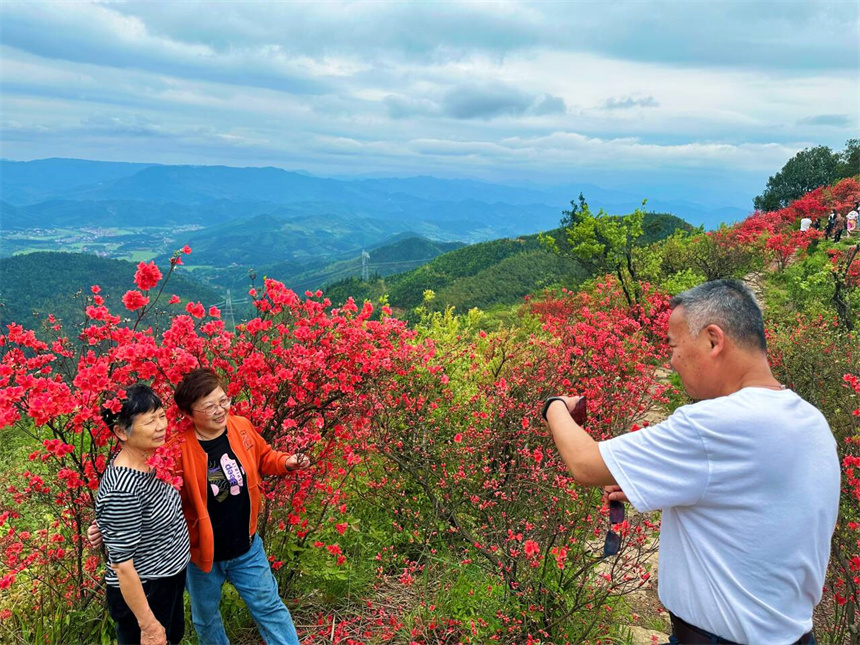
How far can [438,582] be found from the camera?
12.4 feet

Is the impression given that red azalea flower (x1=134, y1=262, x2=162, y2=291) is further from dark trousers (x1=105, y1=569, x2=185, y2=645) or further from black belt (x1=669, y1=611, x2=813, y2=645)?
black belt (x1=669, y1=611, x2=813, y2=645)

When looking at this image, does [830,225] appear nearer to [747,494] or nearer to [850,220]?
[850,220]

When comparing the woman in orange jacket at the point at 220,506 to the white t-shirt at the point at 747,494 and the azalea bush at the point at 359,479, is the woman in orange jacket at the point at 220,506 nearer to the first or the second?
the azalea bush at the point at 359,479

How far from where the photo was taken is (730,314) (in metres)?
1.54

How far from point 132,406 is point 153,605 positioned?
3.17ft

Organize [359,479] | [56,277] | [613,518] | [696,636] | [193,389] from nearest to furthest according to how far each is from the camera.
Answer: [696,636] → [613,518] → [193,389] → [359,479] → [56,277]

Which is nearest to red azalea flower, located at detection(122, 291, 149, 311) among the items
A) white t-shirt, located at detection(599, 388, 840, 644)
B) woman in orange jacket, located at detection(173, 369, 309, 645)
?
woman in orange jacket, located at detection(173, 369, 309, 645)

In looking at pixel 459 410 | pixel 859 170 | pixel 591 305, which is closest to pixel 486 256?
pixel 859 170

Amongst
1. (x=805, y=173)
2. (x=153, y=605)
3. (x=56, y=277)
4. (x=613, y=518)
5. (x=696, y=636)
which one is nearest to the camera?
(x=696, y=636)

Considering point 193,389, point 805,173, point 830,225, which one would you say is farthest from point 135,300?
point 805,173

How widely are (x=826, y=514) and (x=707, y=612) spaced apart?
1.46 ft

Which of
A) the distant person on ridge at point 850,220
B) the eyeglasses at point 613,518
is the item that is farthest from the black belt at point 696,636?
the distant person on ridge at point 850,220

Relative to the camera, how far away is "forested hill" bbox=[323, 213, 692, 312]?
50938 mm

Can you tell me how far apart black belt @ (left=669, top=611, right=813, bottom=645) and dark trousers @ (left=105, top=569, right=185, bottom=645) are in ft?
7.27
